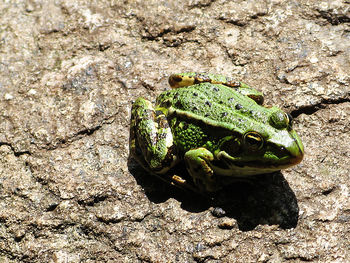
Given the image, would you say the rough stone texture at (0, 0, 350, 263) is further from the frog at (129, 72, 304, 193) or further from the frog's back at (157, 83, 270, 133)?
the frog's back at (157, 83, 270, 133)

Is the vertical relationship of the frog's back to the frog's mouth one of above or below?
above

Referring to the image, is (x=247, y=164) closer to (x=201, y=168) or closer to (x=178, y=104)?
(x=201, y=168)

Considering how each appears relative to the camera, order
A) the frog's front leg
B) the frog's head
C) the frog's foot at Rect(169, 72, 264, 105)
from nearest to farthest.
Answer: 1. the frog's head
2. the frog's front leg
3. the frog's foot at Rect(169, 72, 264, 105)

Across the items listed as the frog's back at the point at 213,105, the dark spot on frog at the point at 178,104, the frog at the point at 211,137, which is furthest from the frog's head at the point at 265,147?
the dark spot on frog at the point at 178,104

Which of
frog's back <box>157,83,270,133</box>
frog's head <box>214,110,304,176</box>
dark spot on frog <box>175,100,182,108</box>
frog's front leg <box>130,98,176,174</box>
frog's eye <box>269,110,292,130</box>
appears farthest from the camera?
dark spot on frog <box>175,100,182,108</box>

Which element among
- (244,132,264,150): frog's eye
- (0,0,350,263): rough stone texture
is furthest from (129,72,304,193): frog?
(0,0,350,263): rough stone texture

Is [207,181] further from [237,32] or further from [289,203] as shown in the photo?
[237,32]

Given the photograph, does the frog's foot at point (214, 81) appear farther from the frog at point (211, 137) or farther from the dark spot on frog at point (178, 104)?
the dark spot on frog at point (178, 104)
